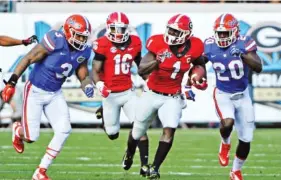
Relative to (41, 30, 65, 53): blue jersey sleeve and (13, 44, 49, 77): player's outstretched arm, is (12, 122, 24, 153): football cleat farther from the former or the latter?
(41, 30, 65, 53): blue jersey sleeve

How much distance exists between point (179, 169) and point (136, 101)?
3.31 ft

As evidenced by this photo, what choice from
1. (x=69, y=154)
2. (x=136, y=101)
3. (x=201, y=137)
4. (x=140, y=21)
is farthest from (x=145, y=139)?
(x=140, y=21)

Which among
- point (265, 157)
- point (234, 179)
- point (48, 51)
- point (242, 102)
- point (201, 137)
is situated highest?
point (48, 51)

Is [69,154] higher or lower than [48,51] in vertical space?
lower

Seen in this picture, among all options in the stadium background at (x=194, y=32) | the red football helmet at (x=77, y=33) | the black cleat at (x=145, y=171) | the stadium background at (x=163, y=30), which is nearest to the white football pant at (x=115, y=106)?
the black cleat at (x=145, y=171)

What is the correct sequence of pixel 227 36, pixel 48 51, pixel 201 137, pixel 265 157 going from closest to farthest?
1. pixel 48 51
2. pixel 227 36
3. pixel 265 157
4. pixel 201 137

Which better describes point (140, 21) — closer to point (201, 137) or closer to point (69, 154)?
point (201, 137)

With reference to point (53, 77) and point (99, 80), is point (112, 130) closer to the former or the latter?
point (99, 80)

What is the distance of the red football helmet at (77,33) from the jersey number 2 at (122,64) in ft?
3.36

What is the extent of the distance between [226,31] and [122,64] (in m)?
1.23

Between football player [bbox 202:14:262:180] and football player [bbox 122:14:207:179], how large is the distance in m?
0.31

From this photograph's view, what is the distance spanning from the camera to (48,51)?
8.79m

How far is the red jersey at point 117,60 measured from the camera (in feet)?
Answer: 32.5

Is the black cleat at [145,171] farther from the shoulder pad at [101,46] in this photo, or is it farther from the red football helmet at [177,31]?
the shoulder pad at [101,46]
